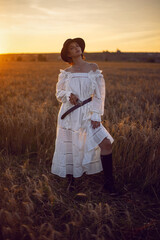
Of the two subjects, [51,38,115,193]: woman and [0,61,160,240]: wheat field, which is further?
[51,38,115,193]: woman

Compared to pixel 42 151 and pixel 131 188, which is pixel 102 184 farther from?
pixel 42 151

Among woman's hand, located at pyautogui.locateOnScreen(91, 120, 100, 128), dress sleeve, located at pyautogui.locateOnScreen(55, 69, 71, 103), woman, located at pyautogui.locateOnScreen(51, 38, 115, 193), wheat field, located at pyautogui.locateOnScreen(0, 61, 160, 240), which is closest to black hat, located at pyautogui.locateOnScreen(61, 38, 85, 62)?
woman, located at pyautogui.locateOnScreen(51, 38, 115, 193)

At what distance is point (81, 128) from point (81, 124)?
0.15 ft

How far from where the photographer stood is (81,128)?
7.00ft

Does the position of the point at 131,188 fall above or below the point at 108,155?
below

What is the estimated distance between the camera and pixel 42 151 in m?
2.87

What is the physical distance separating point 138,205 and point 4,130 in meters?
2.36

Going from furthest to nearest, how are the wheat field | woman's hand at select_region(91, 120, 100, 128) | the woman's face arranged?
the woman's face < woman's hand at select_region(91, 120, 100, 128) < the wheat field

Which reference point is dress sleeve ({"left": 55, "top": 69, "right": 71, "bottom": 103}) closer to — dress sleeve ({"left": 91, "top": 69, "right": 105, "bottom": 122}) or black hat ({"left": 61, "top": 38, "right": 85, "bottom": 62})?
black hat ({"left": 61, "top": 38, "right": 85, "bottom": 62})

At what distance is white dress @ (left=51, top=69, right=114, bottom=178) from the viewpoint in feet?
6.85

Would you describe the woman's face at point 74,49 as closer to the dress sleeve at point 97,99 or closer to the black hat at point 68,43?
the black hat at point 68,43

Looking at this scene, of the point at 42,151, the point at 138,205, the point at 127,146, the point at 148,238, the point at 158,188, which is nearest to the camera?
the point at 148,238

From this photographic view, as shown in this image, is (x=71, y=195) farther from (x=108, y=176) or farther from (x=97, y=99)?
(x=97, y=99)

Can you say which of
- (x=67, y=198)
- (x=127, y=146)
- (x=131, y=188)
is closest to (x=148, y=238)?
(x=131, y=188)
